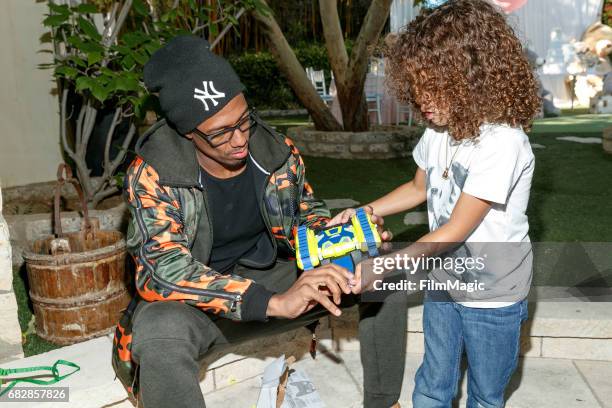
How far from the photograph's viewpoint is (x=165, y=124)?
2.24 m

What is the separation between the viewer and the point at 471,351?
216 centimetres

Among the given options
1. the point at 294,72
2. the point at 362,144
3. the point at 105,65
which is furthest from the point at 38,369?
the point at 294,72

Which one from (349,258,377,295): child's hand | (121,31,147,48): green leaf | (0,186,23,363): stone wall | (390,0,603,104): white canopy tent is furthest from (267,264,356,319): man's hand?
(390,0,603,104): white canopy tent

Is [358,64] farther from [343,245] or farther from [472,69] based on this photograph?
[343,245]

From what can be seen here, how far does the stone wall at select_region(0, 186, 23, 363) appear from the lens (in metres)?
2.55

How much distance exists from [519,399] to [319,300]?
4.10ft

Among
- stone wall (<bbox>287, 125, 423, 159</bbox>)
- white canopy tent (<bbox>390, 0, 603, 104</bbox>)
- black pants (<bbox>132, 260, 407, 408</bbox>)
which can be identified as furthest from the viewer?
white canopy tent (<bbox>390, 0, 603, 104</bbox>)

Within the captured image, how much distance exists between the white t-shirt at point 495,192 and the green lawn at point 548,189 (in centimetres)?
133

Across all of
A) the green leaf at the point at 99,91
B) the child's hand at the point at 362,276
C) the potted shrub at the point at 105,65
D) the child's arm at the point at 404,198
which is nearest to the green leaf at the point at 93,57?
the potted shrub at the point at 105,65

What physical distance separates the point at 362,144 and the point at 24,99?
4.57 metres

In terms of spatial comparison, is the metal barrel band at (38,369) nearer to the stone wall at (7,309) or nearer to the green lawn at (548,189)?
the stone wall at (7,309)

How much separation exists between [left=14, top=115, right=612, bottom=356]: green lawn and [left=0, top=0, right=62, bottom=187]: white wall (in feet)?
3.38

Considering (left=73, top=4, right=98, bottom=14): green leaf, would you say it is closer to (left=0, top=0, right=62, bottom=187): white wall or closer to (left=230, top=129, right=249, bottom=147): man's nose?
(left=0, top=0, right=62, bottom=187): white wall

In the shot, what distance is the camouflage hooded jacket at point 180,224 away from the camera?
6.59 feet
